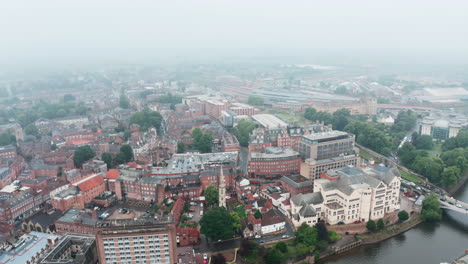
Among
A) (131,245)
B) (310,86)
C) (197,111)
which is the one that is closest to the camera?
(131,245)

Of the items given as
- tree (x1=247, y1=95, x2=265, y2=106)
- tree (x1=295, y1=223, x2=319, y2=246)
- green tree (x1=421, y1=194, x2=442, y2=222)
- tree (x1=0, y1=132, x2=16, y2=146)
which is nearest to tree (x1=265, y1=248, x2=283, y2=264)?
tree (x1=295, y1=223, x2=319, y2=246)

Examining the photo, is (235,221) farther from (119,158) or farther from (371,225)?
(119,158)

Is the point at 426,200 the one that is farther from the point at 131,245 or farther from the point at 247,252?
the point at 131,245

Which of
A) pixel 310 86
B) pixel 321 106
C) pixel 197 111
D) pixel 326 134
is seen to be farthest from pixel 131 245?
pixel 310 86

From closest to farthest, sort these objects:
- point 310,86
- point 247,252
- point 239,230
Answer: point 247,252
point 239,230
point 310,86

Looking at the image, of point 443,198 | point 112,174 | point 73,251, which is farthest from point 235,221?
point 443,198

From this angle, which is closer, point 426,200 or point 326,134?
point 426,200
